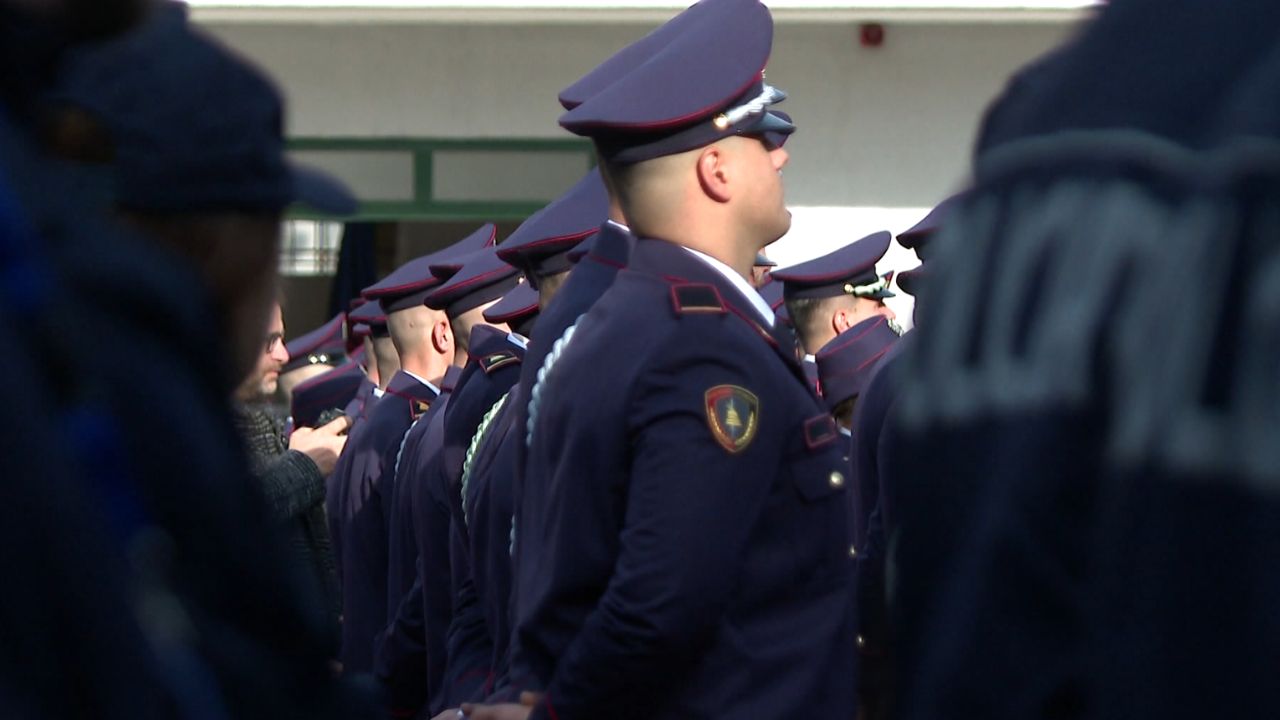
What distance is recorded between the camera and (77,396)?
49.4 inches

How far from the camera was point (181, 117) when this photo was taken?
1.49 metres

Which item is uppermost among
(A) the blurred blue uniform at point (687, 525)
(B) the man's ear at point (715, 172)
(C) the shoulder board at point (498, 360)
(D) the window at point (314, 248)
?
(B) the man's ear at point (715, 172)

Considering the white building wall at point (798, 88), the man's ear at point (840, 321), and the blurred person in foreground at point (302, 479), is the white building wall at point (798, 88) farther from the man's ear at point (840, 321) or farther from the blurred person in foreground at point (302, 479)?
the blurred person in foreground at point (302, 479)

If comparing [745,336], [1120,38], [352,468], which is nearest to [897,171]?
[352,468]

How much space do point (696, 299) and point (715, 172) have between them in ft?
1.08

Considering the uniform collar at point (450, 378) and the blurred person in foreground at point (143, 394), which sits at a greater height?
the blurred person in foreground at point (143, 394)

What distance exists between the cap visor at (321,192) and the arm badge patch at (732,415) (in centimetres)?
145

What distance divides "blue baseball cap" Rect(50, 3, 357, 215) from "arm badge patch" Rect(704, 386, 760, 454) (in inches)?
63.3

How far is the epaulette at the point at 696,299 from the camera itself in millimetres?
3283

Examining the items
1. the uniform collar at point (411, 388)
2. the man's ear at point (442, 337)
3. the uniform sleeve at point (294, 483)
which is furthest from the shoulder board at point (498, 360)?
the man's ear at point (442, 337)

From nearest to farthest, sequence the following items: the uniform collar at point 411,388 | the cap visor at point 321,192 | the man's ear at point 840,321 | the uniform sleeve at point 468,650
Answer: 1. the cap visor at point 321,192
2. the uniform sleeve at point 468,650
3. the man's ear at point 840,321
4. the uniform collar at point 411,388

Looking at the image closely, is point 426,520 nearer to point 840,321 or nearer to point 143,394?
point 840,321

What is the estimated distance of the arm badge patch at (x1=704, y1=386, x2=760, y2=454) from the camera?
3166 millimetres

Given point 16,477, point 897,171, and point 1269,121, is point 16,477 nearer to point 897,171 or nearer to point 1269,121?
point 1269,121
